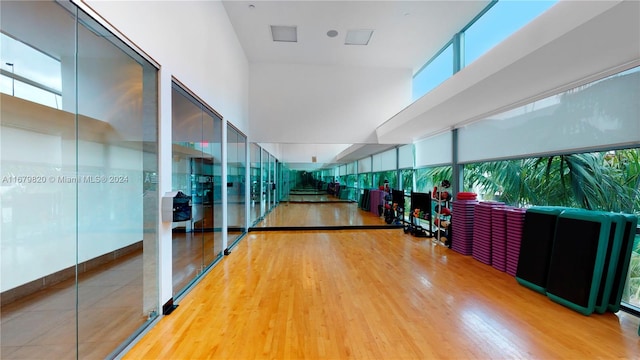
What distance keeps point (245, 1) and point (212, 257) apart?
4650 millimetres

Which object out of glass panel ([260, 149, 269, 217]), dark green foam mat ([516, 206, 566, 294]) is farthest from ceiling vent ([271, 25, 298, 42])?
dark green foam mat ([516, 206, 566, 294])

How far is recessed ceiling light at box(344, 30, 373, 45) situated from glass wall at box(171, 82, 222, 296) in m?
3.60

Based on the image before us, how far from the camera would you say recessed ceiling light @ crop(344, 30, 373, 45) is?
18.3 ft

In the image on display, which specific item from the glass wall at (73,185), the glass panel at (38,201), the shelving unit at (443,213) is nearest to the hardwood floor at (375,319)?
the glass wall at (73,185)

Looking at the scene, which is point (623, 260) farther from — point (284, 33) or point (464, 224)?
point (284, 33)

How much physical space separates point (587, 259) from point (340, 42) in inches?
232

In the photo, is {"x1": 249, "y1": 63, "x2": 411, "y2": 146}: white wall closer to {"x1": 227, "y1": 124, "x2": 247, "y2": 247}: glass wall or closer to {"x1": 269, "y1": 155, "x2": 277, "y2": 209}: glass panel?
{"x1": 227, "y1": 124, "x2": 247, "y2": 247}: glass wall

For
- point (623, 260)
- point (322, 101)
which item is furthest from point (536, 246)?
point (322, 101)

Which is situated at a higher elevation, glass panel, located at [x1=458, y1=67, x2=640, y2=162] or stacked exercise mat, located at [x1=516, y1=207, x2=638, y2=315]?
glass panel, located at [x1=458, y1=67, x2=640, y2=162]

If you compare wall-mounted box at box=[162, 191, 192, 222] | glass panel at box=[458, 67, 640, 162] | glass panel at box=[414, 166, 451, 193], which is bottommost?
wall-mounted box at box=[162, 191, 192, 222]

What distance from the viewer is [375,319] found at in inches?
99.0

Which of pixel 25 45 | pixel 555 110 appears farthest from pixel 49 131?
pixel 555 110

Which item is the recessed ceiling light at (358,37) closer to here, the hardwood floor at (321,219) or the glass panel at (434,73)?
the glass panel at (434,73)

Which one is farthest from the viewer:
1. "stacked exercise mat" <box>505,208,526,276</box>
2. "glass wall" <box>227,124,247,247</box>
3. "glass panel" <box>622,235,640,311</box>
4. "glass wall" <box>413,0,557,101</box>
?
"glass wall" <box>227,124,247,247</box>
